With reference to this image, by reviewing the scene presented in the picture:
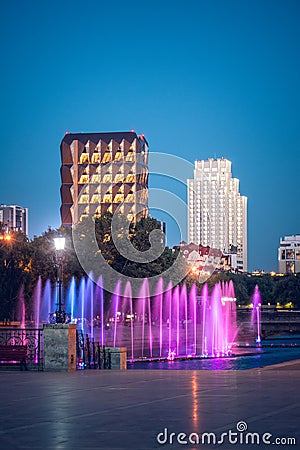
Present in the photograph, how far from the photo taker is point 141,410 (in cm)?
1187

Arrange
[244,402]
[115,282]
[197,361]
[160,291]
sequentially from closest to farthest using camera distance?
1. [244,402]
2. [197,361]
3. [115,282]
4. [160,291]

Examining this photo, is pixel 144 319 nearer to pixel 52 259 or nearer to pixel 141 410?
pixel 52 259

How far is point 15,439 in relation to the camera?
9469 mm

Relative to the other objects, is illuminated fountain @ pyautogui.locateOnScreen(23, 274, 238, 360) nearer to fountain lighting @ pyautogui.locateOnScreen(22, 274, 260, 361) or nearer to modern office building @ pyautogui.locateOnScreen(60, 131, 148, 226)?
fountain lighting @ pyautogui.locateOnScreen(22, 274, 260, 361)

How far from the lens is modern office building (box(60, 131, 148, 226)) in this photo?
520 ft

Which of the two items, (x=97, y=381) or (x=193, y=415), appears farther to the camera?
(x=97, y=381)

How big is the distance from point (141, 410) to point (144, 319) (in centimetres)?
6569

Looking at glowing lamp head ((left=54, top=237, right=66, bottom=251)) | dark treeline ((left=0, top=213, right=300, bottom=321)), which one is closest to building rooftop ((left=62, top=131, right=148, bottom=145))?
dark treeline ((left=0, top=213, right=300, bottom=321))

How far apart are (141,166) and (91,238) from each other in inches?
3375

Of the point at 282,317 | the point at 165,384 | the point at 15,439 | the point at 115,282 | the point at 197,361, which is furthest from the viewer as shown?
the point at 282,317

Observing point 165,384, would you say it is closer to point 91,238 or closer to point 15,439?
point 15,439

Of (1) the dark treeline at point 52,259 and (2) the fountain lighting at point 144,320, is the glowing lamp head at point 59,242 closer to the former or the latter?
(1) the dark treeline at point 52,259

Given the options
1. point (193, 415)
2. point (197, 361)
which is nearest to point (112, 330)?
point (197, 361)

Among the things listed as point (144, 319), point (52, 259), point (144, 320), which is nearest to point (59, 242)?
point (52, 259)
